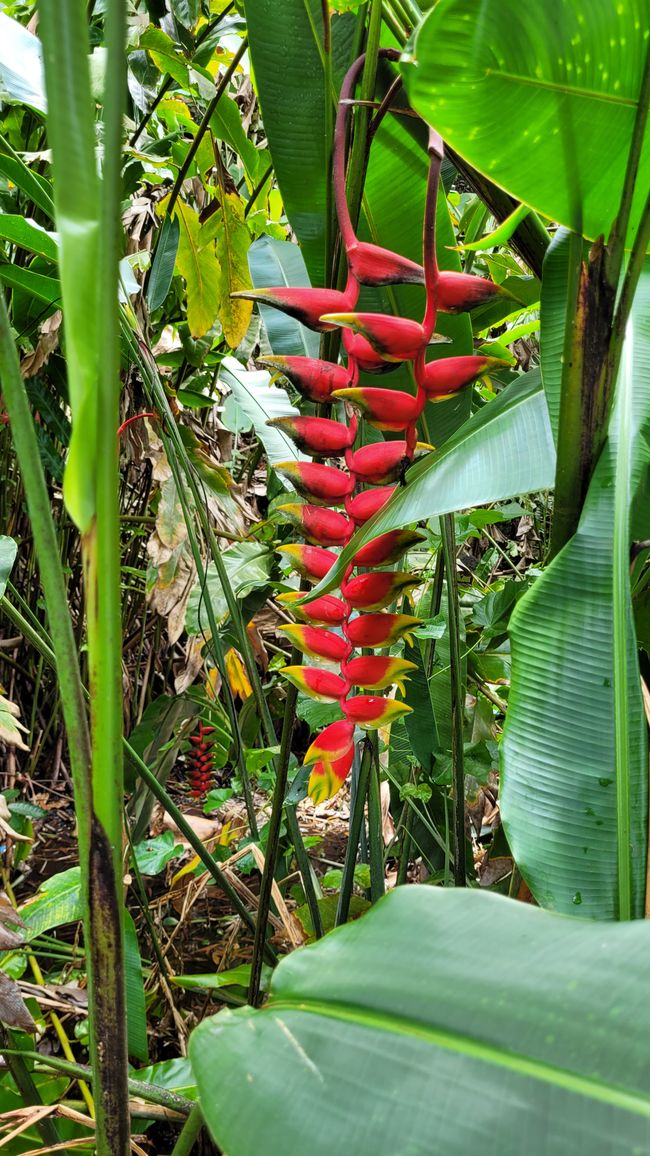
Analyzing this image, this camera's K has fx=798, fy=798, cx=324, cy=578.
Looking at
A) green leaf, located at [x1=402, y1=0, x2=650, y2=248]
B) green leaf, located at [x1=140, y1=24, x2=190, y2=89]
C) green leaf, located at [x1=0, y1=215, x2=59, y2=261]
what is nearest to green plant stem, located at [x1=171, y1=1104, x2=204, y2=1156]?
green leaf, located at [x1=402, y1=0, x2=650, y2=248]

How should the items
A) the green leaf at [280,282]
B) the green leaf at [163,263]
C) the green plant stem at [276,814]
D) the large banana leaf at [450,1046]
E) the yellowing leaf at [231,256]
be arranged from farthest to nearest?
the green leaf at [163,263], the yellowing leaf at [231,256], the green leaf at [280,282], the green plant stem at [276,814], the large banana leaf at [450,1046]

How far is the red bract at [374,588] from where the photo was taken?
0.55 m

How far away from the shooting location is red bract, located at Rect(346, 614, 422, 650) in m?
0.56

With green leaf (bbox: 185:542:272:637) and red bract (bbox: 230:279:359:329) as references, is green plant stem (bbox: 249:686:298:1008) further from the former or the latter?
green leaf (bbox: 185:542:272:637)

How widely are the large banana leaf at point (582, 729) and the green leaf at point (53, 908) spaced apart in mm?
723

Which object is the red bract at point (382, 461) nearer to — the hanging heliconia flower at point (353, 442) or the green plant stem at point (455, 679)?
the hanging heliconia flower at point (353, 442)

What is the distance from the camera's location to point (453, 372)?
507mm

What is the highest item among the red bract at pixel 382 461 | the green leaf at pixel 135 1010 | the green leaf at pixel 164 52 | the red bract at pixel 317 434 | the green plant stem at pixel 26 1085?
the green leaf at pixel 164 52

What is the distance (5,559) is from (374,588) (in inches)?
13.7

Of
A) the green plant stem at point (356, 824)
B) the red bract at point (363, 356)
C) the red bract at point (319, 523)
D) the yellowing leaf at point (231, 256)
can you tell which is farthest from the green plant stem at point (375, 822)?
the yellowing leaf at point (231, 256)

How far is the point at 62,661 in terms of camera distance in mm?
299

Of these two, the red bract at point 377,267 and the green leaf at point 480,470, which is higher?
the red bract at point 377,267

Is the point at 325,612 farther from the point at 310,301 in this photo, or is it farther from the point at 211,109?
the point at 211,109

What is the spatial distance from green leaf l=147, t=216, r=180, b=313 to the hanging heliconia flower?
780 millimetres
